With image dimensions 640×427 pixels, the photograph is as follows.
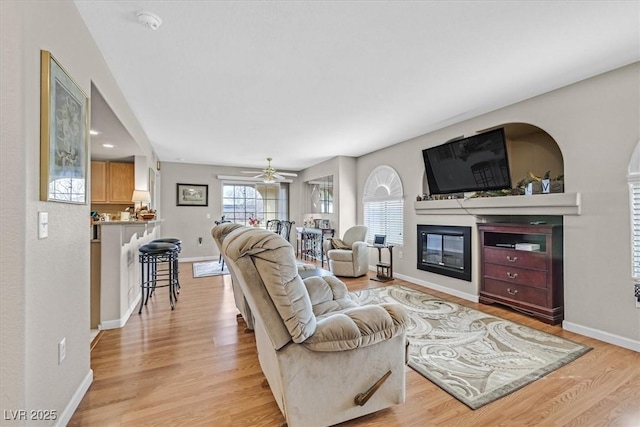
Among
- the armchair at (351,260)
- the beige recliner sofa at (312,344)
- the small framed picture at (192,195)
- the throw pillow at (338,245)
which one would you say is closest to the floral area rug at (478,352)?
the beige recliner sofa at (312,344)

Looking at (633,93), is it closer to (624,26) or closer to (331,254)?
(624,26)

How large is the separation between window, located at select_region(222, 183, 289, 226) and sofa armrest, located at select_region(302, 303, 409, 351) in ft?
20.9

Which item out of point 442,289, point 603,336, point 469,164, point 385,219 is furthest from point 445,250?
point 603,336

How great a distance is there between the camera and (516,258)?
3.38 m

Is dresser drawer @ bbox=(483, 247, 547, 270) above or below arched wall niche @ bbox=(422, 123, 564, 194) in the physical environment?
below

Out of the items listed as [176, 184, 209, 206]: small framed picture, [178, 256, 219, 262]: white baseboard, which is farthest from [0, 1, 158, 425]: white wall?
[176, 184, 209, 206]: small framed picture

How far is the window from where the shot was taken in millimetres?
7918

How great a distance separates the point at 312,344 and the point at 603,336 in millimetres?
3002

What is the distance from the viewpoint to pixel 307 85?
9.63 feet

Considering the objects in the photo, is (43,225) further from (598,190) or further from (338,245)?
(338,245)

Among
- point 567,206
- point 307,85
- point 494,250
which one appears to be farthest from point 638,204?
point 307,85

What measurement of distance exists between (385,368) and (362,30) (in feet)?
7.36

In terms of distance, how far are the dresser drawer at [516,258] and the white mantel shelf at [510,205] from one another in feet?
1.52

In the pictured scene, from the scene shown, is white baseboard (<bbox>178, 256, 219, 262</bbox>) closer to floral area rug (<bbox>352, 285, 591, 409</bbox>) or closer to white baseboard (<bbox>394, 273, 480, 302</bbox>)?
white baseboard (<bbox>394, 273, 480, 302</bbox>)
